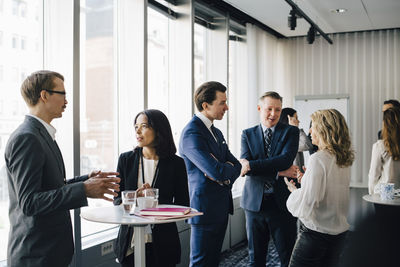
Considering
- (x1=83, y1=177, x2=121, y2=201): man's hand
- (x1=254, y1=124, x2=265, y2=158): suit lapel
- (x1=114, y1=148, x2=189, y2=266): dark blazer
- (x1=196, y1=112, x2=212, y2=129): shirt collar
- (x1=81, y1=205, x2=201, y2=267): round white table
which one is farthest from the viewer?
(x1=254, y1=124, x2=265, y2=158): suit lapel

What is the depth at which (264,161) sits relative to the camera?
3205 mm

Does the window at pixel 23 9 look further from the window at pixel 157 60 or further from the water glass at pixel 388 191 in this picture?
the water glass at pixel 388 191

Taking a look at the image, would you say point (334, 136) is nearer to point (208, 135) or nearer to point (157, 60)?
point (208, 135)

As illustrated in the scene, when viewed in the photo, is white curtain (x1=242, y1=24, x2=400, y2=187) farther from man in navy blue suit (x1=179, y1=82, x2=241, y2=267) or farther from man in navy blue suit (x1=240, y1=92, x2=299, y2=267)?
man in navy blue suit (x1=179, y1=82, x2=241, y2=267)

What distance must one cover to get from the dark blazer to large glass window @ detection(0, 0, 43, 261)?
0.81m

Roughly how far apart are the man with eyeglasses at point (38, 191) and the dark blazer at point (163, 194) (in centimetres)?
34

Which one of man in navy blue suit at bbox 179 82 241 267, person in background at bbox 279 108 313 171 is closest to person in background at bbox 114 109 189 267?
man in navy blue suit at bbox 179 82 241 267

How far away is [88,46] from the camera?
3.47 metres

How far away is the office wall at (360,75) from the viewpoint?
7039 millimetres

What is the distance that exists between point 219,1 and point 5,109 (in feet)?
10.7

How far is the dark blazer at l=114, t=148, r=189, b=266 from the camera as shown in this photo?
2.31 m

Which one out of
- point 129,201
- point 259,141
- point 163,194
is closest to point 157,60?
point 259,141

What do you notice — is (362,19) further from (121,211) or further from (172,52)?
(121,211)

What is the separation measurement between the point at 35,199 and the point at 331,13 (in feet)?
17.3
